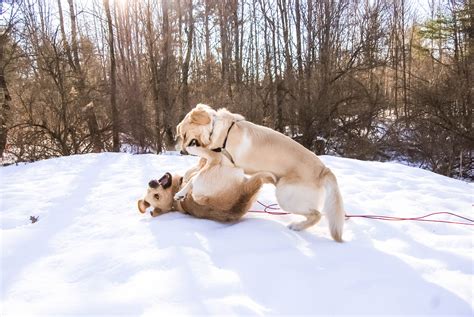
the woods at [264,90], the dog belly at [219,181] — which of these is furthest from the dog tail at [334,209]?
the woods at [264,90]

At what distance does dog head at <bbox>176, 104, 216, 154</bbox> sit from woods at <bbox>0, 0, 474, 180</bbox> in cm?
872

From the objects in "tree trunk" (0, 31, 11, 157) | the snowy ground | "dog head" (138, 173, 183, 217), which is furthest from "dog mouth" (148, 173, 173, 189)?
"tree trunk" (0, 31, 11, 157)

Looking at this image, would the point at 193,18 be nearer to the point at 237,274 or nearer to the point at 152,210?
the point at 152,210

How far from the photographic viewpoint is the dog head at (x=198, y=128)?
11.6 feet

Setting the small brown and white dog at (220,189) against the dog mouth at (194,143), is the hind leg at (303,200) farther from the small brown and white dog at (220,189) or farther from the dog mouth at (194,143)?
the dog mouth at (194,143)

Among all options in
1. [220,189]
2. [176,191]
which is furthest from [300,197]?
[176,191]

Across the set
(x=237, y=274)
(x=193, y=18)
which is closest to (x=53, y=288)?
(x=237, y=274)

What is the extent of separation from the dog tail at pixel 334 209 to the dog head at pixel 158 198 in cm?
172

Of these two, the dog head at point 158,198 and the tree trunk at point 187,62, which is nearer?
the dog head at point 158,198

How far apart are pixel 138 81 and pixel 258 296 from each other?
38.9ft

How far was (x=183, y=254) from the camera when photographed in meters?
2.69

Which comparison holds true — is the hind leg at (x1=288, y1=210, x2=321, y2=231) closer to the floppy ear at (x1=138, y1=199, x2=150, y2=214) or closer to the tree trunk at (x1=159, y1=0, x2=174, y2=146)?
the floppy ear at (x1=138, y1=199, x2=150, y2=214)

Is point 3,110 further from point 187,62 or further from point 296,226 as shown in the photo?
point 296,226

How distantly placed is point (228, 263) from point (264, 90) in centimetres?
1138
